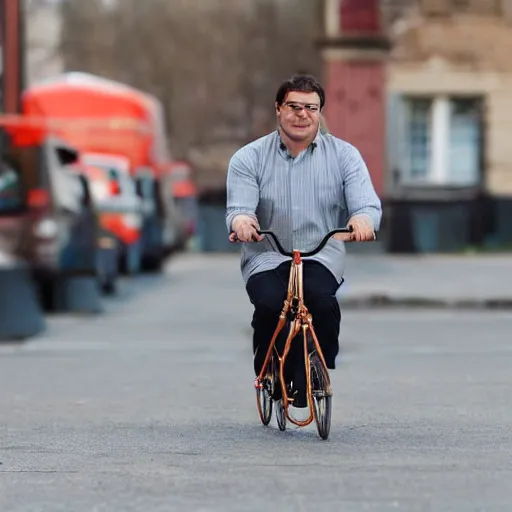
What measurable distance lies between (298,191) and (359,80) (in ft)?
84.5

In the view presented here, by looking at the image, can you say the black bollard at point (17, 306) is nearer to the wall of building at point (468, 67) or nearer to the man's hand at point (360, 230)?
the man's hand at point (360, 230)

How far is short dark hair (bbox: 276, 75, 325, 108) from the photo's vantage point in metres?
9.00

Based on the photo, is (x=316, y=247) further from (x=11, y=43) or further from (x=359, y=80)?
(x=359, y=80)

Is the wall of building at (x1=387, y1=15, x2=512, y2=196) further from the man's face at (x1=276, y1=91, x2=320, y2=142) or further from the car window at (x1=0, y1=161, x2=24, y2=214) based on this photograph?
the man's face at (x1=276, y1=91, x2=320, y2=142)

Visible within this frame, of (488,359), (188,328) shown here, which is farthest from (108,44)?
(488,359)

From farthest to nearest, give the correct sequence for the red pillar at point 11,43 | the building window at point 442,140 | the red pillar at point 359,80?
the building window at point 442,140 → the red pillar at point 359,80 → the red pillar at point 11,43

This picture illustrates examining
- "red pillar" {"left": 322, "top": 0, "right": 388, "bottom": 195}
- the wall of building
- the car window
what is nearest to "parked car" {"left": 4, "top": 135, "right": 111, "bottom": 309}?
the car window

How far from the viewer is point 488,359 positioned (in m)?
14.3

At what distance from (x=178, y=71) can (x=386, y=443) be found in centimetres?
4612

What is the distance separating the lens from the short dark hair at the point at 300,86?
29.5ft

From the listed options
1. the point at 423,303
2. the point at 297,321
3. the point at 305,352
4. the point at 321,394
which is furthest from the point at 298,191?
the point at 423,303

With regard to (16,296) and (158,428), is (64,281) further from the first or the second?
(158,428)

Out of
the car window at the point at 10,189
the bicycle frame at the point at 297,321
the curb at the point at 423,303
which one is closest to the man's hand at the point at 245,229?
the bicycle frame at the point at 297,321

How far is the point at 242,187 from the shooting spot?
9000 mm
